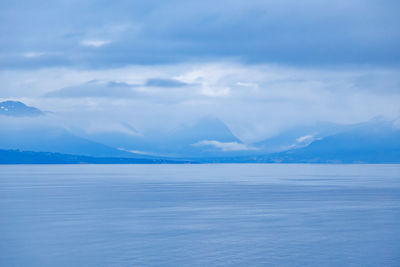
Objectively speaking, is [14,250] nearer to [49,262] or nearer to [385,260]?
[49,262]

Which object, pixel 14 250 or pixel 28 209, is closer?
pixel 14 250

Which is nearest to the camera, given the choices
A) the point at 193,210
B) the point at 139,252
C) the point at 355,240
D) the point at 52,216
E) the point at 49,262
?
the point at 49,262

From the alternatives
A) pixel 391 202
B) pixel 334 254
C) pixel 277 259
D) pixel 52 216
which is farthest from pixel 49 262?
pixel 391 202

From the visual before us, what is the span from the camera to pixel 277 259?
37.3 metres

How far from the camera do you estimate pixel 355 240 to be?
145ft

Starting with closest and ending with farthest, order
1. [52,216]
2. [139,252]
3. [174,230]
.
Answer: [139,252] < [174,230] < [52,216]

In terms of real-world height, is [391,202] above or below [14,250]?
above

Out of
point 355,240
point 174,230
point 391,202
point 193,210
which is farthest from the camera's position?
point 391,202

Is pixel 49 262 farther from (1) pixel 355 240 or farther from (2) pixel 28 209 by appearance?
(2) pixel 28 209

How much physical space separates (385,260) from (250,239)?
11.1 m

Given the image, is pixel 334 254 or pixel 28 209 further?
pixel 28 209

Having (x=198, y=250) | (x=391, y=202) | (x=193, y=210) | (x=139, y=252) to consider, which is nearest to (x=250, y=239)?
(x=198, y=250)

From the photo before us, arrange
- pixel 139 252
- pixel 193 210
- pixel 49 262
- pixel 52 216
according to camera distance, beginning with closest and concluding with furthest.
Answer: pixel 49 262, pixel 139 252, pixel 52 216, pixel 193 210

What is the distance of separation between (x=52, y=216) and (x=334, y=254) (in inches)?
1304
